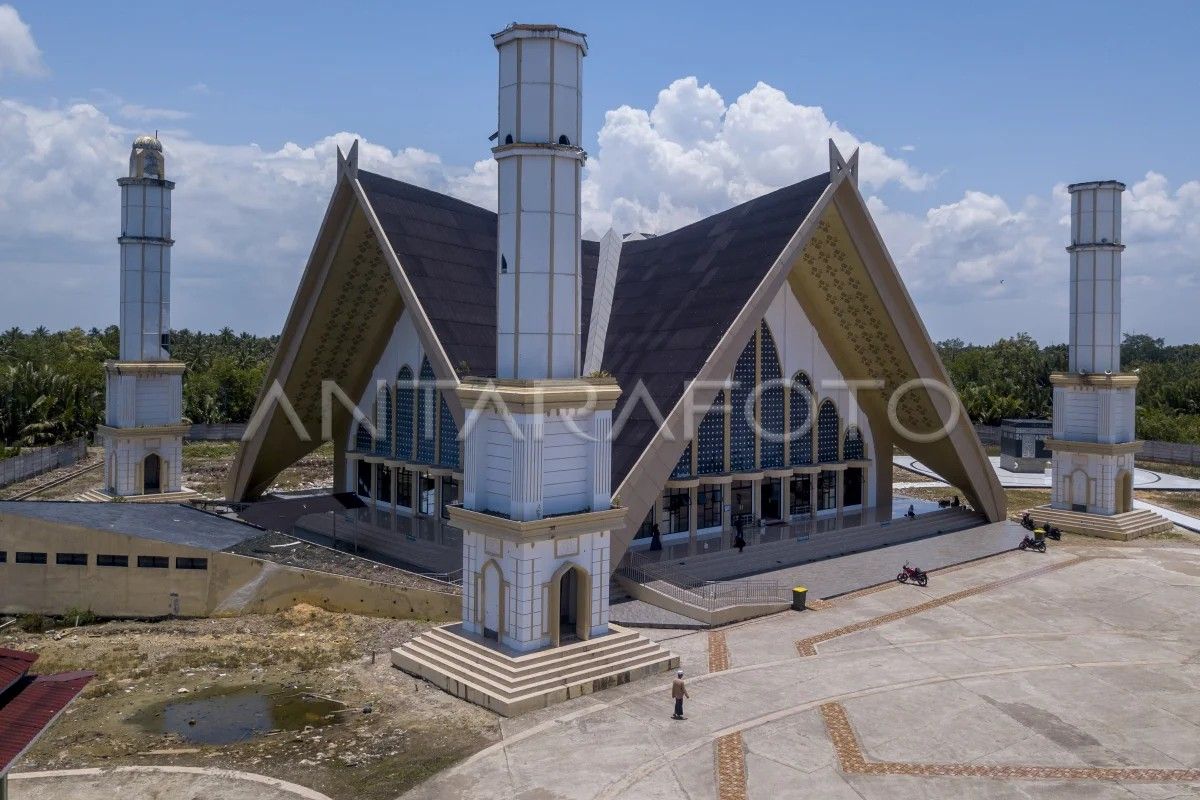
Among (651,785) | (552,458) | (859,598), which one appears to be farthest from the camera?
(859,598)

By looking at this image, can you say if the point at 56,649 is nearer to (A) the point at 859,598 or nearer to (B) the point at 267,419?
(B) the point at 267,419

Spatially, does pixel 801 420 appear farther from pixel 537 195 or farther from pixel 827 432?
pixel 537 195

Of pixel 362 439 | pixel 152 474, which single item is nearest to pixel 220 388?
pixel 152 474

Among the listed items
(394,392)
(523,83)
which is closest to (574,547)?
(523,83)

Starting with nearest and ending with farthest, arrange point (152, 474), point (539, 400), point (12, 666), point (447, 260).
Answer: point (12, 666), point (539, 400), point (447, 260), point (152, 474)

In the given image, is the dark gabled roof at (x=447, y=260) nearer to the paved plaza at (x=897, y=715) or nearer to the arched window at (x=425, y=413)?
the arched window at (x=425, y=413)
